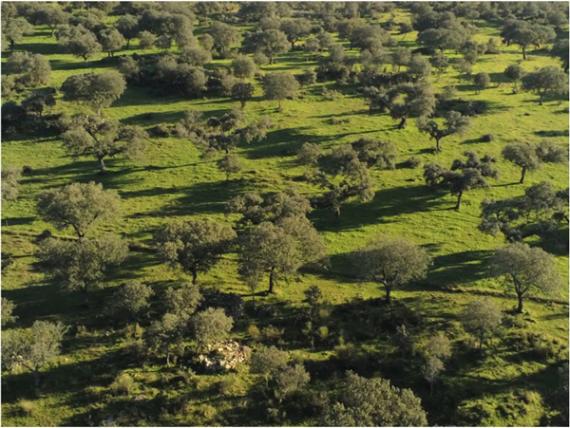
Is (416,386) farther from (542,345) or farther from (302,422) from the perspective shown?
(542,345)

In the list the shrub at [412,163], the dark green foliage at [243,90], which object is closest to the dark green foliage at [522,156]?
the shrub at [412,163]

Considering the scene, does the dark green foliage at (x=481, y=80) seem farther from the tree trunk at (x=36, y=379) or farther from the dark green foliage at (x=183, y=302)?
the tree trunk at (x=36, y=379)

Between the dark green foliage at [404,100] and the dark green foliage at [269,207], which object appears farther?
the dark green foliage at [404,100]

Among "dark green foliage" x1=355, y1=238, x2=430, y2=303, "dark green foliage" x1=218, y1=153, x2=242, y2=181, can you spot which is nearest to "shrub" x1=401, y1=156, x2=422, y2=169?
"dark green foliage" x1=218, y1=153, x2=242, y2=181

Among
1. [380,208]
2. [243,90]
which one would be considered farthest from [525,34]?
[380,208]

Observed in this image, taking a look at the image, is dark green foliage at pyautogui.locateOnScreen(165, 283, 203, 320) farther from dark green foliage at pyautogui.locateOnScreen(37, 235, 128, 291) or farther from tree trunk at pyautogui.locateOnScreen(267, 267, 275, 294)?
dark green foliage at pyautogui.locateOnScreen(37, 235, 128, 291)
